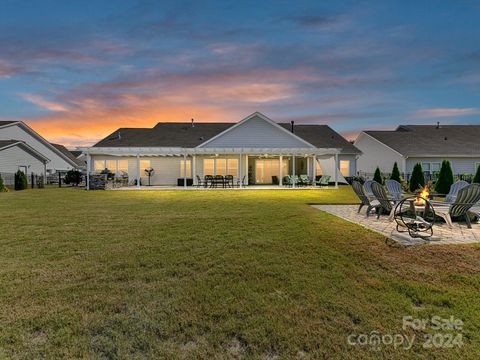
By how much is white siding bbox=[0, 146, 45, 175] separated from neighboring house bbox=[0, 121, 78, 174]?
964 millimetres

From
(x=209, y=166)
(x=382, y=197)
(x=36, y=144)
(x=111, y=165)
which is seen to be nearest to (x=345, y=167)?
(x=209, y=166)

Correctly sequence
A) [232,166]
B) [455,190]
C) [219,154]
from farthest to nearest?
[232,166] < [219,154] < [455,190]

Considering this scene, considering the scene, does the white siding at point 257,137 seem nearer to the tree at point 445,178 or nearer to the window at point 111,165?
the window at point 111,165

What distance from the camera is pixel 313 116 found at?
37062 mm

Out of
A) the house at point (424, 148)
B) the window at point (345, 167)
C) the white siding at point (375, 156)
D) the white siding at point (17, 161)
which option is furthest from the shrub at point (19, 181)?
the white siding at point (375, 156)

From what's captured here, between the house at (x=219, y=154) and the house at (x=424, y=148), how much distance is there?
405 centimetres

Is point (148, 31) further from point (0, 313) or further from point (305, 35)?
point (0, 313)

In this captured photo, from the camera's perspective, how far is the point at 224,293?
361cm

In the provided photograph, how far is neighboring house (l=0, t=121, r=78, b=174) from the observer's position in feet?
112

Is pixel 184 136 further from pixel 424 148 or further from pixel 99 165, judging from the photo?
pixel 424 148

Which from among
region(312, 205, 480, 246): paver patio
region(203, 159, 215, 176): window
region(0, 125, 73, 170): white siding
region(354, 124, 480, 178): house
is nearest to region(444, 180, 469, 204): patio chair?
region(312, 205, 480, 246): paver patio

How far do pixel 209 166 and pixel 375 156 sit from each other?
1824 cm

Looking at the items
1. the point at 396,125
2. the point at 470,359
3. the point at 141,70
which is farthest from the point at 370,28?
the point at 396,125

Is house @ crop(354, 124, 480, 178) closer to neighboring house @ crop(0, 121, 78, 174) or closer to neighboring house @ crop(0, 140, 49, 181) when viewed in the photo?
neighboring house @ crop(0, 140, 49, 181)
